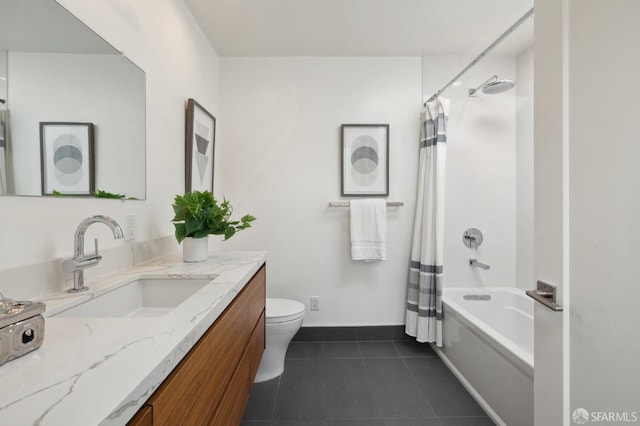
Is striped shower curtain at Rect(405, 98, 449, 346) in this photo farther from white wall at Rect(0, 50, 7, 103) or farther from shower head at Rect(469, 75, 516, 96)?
white wall at Rect(0, 50, 7, 103)

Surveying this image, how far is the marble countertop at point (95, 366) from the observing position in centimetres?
34

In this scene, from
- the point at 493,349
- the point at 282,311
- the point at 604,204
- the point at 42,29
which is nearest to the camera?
the point at 604,204

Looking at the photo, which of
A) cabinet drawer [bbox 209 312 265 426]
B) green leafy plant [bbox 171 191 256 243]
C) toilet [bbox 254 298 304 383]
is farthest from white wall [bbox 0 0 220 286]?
toilet [bbox 254 298 304 383]

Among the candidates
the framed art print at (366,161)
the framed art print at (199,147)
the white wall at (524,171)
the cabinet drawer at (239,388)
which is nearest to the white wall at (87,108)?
the framed art print at (199,147)

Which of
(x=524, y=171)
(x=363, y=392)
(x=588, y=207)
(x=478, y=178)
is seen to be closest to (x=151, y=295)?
(x=363, y=392)

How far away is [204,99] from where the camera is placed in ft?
6.50

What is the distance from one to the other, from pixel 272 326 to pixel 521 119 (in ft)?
7.91

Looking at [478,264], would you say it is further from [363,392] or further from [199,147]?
[199,147]

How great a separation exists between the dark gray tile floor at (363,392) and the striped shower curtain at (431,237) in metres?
0.26

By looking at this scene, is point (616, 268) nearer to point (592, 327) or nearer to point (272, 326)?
point (592, 327)

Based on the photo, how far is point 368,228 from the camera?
216cm

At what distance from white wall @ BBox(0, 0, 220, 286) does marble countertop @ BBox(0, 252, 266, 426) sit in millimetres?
200

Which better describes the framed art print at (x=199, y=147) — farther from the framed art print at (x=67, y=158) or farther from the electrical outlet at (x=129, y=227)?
the framed art print at (x=67, y=158)

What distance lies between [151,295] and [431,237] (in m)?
1.81
